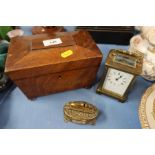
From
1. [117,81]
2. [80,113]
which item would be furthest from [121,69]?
[80,113]

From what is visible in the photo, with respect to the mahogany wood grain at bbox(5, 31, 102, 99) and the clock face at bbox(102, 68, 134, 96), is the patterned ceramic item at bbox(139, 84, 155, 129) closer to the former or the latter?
the clock face at bbox(102, 68, 134, 96)

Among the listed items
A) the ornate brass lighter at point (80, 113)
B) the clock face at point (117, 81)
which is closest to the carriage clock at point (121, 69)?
the clock face at point (117, 81)

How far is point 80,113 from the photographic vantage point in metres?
0.59

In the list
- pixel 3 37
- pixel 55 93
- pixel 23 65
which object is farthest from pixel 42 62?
pixel 3 37

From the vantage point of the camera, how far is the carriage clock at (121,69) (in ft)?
1.84

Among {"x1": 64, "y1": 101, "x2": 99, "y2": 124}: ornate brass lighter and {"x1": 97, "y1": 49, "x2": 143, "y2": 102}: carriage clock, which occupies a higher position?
{"x1": 97, "y1": 49, "x2": 143, "y2": 102}: carriage clock

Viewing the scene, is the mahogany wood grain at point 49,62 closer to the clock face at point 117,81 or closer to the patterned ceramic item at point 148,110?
the clock face at point 117,81

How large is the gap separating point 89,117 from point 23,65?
268mm

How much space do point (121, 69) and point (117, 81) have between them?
78 millimetres

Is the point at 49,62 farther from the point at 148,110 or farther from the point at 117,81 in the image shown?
the point at 148,110

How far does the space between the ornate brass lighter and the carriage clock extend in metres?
0.12

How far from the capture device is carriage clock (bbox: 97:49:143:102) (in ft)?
1.84

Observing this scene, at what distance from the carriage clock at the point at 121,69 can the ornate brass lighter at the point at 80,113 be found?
12 cm

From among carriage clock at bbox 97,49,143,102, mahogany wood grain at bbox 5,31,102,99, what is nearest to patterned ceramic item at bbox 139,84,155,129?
carriage clock at bbox 97,49,143,102
